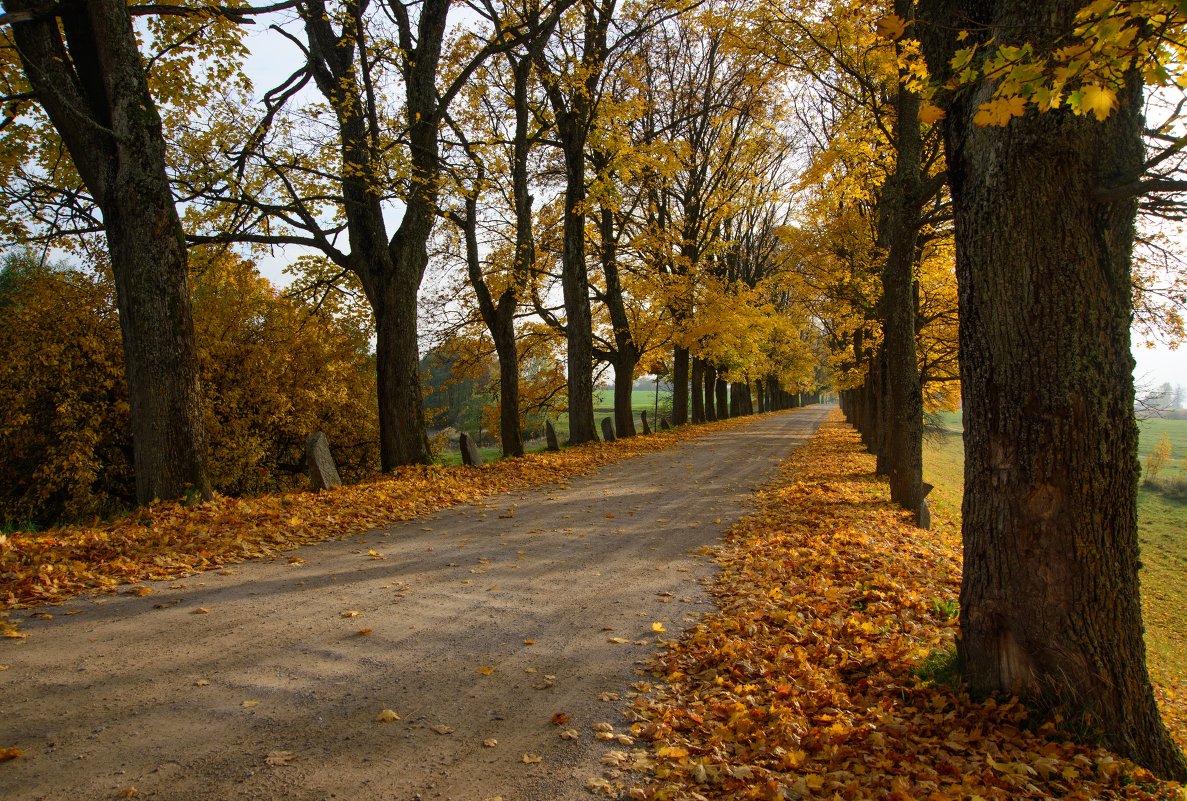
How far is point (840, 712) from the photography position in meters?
3.76

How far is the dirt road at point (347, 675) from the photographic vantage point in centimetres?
295

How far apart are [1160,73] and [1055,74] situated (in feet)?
1.27

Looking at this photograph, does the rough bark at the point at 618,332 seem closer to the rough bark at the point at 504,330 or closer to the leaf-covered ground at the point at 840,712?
the rough bark at the point at 504,330

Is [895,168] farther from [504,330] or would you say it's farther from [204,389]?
[204,389]

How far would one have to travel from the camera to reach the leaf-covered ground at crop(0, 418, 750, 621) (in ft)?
17.2

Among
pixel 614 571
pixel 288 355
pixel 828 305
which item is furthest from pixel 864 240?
pixel 288 355

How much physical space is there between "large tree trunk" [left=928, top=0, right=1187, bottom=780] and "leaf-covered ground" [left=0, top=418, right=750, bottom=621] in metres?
6.36

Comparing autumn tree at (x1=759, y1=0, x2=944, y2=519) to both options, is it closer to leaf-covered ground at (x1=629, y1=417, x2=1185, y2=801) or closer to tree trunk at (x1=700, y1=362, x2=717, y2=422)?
leaf-covered ground at (x1=629, y1=417, x2=1185, y2=801)

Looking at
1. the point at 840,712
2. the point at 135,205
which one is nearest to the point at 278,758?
the point at 840,712

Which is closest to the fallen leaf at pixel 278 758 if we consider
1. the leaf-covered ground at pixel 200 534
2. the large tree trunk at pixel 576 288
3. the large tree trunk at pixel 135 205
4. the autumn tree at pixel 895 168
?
the leaf-covered ground at pixel 200 534

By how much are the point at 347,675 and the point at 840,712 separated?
2981mm

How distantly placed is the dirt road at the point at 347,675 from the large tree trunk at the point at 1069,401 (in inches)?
99.2

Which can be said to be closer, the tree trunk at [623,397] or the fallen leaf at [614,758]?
the fallen leaf at [614,758]

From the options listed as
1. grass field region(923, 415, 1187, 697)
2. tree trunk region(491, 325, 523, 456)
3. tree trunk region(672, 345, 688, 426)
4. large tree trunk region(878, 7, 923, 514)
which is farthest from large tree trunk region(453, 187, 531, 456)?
tree trunk region(672, 345, 688, 426)
